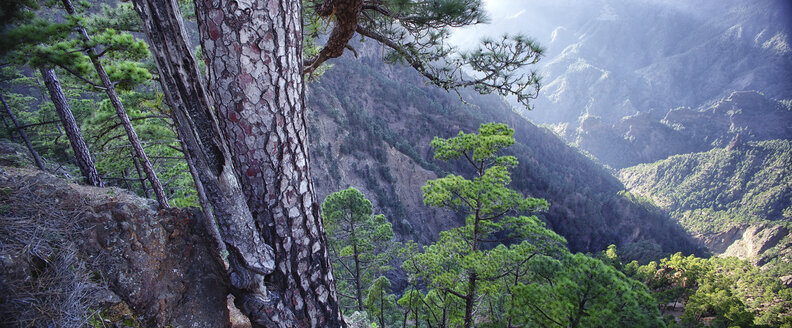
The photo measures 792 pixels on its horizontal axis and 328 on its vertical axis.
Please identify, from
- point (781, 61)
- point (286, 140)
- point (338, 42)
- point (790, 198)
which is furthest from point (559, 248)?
point (781, 61)

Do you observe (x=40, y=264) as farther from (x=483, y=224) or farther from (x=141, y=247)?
(x=483, y=224)

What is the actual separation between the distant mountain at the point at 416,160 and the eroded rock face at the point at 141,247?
31059 mm

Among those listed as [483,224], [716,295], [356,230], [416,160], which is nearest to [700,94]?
[416,160]

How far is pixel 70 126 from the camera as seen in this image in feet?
15.2

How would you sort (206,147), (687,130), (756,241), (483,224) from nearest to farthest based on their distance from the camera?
(206,147) < (483,224) < (756,241) < (687,130)

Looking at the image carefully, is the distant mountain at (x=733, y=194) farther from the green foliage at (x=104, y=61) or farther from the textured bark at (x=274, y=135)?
the green foliage at (x=104, y=61)

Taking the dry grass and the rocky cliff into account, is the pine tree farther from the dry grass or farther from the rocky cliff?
the dry grass

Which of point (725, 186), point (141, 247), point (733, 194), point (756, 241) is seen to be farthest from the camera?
point (725, 186)

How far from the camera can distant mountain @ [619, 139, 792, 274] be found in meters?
63.4

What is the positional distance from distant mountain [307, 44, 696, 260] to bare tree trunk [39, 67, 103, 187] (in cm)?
2752

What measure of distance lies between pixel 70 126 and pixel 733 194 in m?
133

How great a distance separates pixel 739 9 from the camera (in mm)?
191625

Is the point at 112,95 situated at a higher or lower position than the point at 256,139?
higher

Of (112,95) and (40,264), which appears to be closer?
(40,264)
